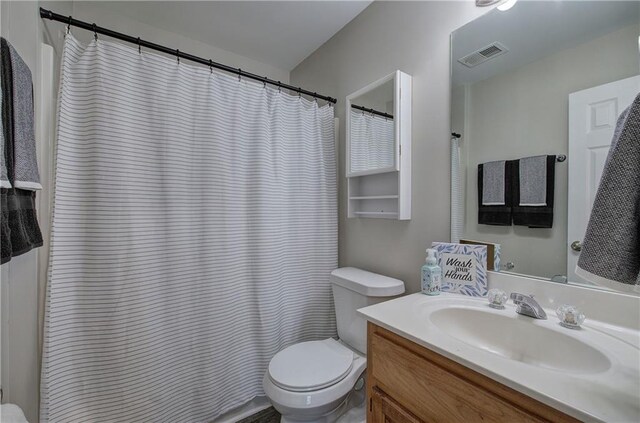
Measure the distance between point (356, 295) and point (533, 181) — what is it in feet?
3.01

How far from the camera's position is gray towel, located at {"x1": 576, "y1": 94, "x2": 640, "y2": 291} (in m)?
0.50

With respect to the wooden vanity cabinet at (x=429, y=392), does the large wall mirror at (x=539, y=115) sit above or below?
above

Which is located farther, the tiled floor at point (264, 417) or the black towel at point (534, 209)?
the tiled floor at point (264, 417)

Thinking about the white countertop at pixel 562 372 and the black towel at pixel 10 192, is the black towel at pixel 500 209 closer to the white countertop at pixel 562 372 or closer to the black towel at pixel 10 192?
the white countertop at pixel 562 372

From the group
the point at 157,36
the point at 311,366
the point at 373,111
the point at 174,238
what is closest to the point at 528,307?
the point at 311,366

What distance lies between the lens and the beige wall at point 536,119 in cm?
84

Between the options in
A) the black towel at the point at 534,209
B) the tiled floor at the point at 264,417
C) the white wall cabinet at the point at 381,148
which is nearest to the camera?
the black towel at the point at 534,209

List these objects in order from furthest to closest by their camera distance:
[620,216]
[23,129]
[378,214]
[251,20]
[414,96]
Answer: [251,20], [378,214], [414,96], [23,129], [620,216]

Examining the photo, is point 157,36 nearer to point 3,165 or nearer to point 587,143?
point 3,165

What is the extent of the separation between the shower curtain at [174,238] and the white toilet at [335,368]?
34 cm

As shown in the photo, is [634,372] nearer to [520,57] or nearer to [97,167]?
[520,57]

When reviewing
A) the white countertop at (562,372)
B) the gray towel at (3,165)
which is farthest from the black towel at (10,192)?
the white countertop at (562,372)

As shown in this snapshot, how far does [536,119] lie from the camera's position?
975mm

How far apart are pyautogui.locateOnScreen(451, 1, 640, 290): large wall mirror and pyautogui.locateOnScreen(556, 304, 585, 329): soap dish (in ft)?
0.42
